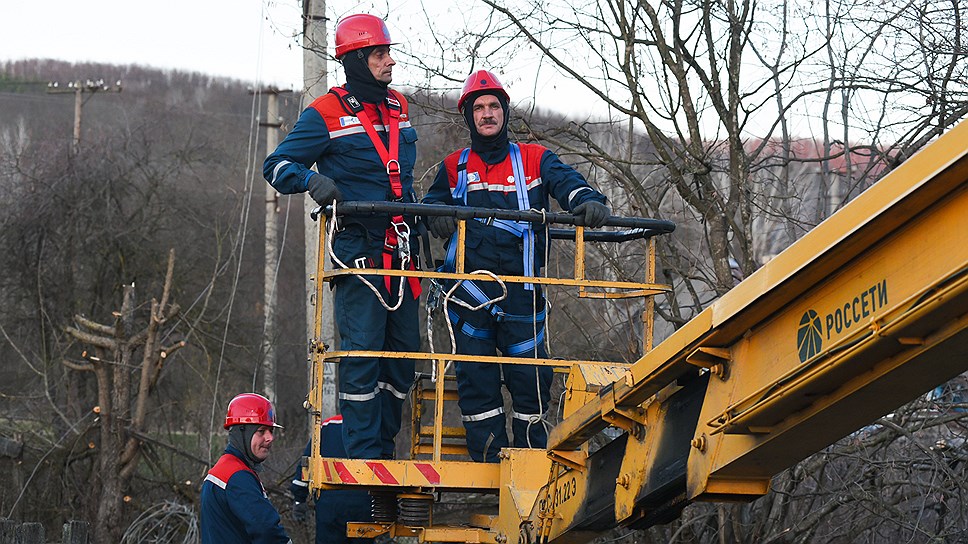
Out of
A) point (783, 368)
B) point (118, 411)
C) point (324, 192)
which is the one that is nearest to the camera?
point (783, 368)

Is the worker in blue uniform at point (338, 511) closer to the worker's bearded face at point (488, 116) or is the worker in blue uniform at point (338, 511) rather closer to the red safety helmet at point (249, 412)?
the red safety helmet at point (249, 412)

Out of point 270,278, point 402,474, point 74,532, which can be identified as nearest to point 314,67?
point 74,532

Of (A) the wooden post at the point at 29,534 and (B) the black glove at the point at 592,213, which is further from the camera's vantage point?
(A) the wooden post at the point at 29,534

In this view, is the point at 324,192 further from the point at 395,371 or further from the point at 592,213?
the point at 592,213

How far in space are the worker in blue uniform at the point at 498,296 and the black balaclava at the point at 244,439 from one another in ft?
3.53

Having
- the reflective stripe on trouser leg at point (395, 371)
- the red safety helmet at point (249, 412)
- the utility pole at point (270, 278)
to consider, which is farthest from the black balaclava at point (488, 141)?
the utility pole at point (270, 278)

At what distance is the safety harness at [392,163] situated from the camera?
21.0ft

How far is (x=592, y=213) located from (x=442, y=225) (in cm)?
78

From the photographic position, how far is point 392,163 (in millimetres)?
6574

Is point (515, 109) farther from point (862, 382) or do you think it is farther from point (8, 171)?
point (8, 171)

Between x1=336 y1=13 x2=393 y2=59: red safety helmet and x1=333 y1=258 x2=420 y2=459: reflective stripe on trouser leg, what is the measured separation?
3.57 ft

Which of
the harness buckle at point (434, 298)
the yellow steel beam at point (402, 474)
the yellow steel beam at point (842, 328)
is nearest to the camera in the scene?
the yellow steel beam at point (842, 328)

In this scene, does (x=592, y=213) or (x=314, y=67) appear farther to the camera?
(x=314, y=67)

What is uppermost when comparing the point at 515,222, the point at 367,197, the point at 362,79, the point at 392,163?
the point at 362,79
